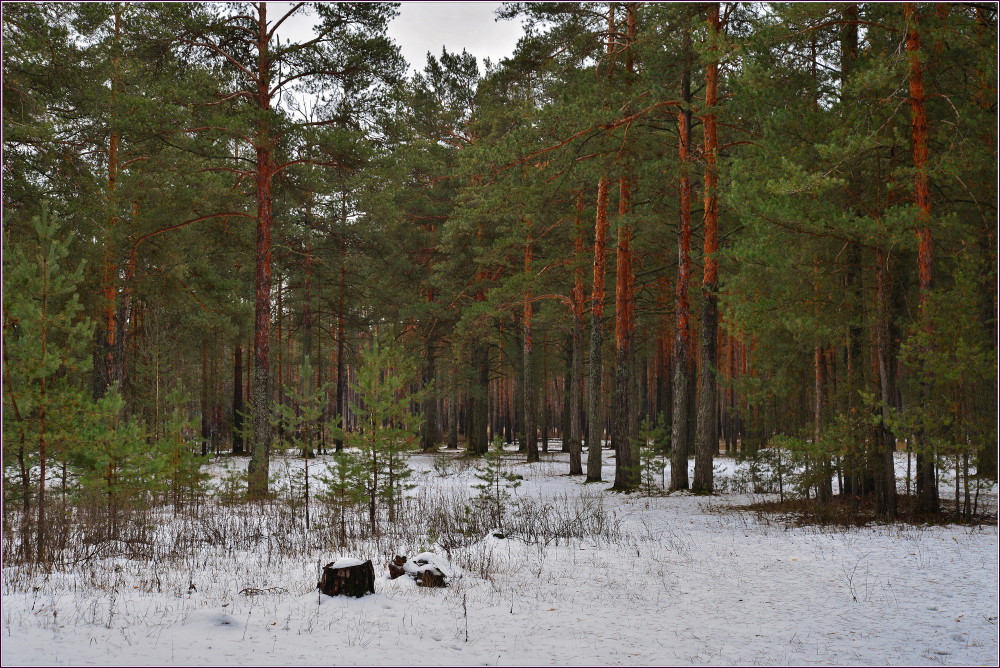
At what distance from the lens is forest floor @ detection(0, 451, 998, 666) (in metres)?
5.33

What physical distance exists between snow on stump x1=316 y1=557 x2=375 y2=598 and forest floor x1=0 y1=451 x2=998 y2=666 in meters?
0.13

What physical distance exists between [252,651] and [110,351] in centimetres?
1583

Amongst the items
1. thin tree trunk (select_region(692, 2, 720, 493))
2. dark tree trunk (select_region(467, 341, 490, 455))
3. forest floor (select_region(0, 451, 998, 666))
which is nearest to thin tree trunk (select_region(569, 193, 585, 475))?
thin tree trunk (select_region(692, 2, 720, 493))

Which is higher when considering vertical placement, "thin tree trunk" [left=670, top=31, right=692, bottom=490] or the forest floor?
"thin tree trunk" [left=670, top=31, right=692, bottom=490]

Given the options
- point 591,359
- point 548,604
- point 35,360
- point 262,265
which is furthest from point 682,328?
point 35,360

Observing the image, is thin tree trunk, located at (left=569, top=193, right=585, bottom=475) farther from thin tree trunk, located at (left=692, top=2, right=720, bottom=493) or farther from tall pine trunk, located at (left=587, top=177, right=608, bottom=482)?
thin tree trunk, located at (left=692, top=2, right=720, bottom=493)

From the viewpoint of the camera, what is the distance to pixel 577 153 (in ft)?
45.2

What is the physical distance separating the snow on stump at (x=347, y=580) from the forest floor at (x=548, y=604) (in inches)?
5.3

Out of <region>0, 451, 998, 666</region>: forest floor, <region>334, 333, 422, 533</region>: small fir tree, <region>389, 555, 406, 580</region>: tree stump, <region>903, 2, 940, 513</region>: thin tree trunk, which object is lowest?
<region>0, 451, 998, 666</region>: forest floor

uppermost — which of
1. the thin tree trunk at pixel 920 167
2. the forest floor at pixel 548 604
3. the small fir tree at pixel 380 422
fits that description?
the thin tree trunk at pixel 920 167

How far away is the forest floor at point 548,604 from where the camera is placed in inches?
210

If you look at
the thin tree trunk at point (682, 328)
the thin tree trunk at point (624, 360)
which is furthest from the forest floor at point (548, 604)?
the thin tree trunk at point (624, 360)

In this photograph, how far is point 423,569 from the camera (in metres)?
7.22

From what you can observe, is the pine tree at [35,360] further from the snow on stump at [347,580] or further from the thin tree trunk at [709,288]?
the thin tree trunk at [709,288]
